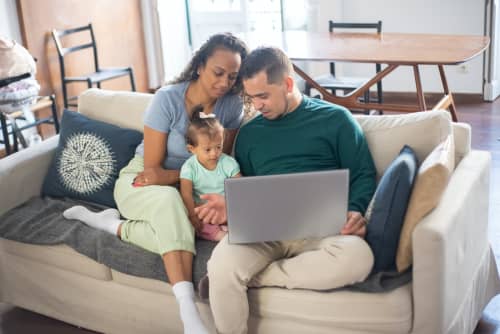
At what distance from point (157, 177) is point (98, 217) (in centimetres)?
29

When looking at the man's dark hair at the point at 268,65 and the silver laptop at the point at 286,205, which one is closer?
the silver laptop at the point at 286,205

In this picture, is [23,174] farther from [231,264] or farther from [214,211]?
[231,264]

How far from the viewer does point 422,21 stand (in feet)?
18.0

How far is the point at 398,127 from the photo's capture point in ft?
8.02

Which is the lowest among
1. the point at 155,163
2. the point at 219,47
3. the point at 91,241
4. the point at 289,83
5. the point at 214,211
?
the point at 91,241

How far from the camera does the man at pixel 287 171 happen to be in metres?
2.08

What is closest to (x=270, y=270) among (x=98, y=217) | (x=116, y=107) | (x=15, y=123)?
(x=98, y=217)

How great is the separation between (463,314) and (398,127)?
66 centimetres

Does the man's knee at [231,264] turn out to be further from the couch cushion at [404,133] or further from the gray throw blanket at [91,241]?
the couch cushion at [404,133]

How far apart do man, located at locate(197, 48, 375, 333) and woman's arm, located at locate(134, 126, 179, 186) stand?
22 cm

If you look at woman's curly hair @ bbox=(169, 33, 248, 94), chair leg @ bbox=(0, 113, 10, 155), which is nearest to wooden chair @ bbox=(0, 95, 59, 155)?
chair leg @ bbox=(0, 113, 10, 155)

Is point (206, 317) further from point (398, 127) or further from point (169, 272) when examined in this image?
point (398, 127)

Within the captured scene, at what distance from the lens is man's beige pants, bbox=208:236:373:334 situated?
204 cm

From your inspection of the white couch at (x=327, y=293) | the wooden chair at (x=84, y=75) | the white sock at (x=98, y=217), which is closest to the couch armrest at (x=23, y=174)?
the white couch at (x=327, y=293)
